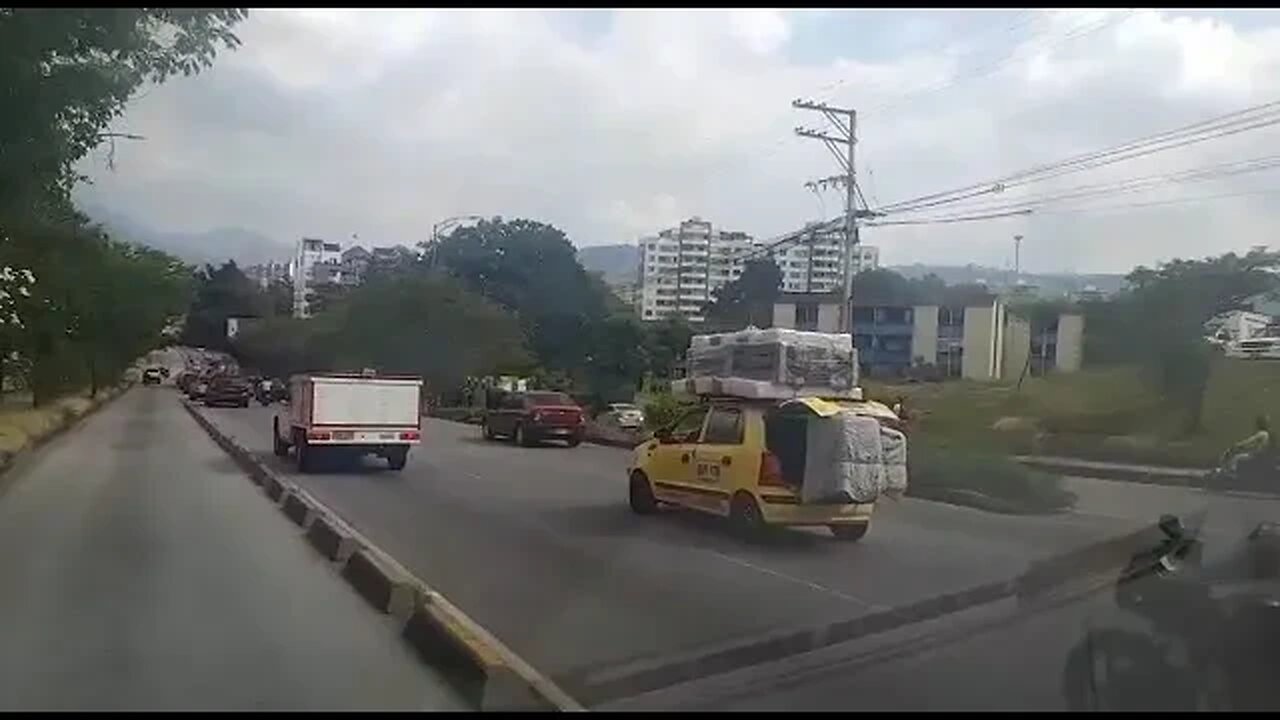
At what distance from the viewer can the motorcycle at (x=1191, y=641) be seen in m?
6.78

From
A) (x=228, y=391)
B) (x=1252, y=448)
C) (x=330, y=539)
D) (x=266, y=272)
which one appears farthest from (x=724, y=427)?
(x=228, y=391)

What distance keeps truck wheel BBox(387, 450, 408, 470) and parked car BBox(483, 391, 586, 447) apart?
14.3 feet

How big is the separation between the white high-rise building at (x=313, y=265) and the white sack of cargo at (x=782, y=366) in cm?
494

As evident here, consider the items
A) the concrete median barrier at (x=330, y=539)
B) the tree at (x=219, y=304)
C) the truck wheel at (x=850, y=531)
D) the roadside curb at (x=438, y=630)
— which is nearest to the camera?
the roadside curb at (x=438, y=630)

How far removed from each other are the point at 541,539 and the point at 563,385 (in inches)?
605

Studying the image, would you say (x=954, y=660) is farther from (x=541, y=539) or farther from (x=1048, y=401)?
(x=1048, y=401)

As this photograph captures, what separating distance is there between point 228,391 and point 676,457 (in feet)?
126

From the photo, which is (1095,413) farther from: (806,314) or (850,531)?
(806,314)

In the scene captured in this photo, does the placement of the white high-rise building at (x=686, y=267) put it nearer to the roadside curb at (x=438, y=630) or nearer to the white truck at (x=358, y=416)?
the white truck at (x=358, y=416)

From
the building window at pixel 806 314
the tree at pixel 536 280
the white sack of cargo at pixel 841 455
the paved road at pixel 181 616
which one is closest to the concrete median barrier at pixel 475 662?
the paved road at pixel 181 616

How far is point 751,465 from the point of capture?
1501cm

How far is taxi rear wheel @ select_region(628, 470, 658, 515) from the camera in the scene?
17.4 meters

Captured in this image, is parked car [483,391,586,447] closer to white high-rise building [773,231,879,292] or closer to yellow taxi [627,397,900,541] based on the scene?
white high-rise building [773,231,879,292]

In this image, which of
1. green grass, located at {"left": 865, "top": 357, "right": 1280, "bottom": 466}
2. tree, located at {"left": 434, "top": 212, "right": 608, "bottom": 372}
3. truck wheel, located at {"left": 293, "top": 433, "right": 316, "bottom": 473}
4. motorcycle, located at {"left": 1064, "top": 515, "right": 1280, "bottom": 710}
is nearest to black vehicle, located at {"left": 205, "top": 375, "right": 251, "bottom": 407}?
truck wheel, located at {"left": 293, "top": 433, "right": 316, "bottom": 473}
